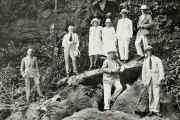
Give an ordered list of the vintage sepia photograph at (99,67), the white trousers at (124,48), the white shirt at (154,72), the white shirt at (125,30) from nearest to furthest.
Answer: the white shirt at (154,72) < the vintage sepia photograph at (99,67) < the white trousers at (124,48) < the white shirt at (125,30)

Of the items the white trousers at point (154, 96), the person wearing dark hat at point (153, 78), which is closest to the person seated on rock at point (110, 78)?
the person wearing dark hat at point (153, 78)

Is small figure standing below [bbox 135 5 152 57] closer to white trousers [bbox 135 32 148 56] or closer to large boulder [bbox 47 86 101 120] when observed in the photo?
white trousers [bbox 135 32 148 56]

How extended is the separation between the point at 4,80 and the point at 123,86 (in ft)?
21.5

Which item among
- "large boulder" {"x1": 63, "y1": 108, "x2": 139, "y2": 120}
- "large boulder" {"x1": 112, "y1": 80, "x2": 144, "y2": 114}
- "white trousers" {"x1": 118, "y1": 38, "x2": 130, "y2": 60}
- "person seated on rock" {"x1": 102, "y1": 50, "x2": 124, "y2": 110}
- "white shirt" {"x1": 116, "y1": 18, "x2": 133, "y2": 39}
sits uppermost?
"white shirt" {"x1": 116, "y1": 18, "x2": 133, "y2": 39}

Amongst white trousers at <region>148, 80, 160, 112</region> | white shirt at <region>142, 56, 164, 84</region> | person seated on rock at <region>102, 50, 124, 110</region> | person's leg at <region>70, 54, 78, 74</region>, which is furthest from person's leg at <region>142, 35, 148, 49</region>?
person's leg at <region>70, 54, 78, 74</region>

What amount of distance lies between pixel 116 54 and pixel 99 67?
1.22 metres

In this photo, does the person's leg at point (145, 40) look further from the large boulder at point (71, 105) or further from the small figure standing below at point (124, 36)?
the large boulder at point (71, 105)

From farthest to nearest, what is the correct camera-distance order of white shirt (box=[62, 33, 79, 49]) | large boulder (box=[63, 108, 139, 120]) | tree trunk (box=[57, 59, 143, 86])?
white shirt (box=[62, 33, 79, 49]) → tree trunk (box=[57, 59, 143, 86]) → large boulder (box=[63, 108, 139, 120])

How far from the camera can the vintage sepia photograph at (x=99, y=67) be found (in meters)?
13.0

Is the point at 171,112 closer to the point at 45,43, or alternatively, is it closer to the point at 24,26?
the point at 45,43

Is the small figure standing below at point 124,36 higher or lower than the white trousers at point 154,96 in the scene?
higher

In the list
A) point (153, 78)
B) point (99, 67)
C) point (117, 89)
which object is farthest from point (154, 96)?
point (99, 67)

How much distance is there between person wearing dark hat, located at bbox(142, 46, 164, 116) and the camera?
12.6 m

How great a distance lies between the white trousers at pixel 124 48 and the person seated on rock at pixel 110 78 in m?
0.89
